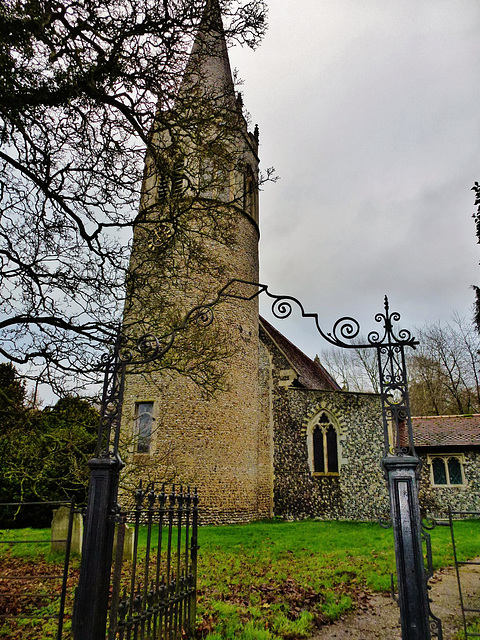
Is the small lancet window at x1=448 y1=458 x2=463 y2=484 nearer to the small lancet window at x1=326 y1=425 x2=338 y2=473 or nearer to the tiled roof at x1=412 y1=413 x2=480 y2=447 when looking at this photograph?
the tiled roof at x1=412 y1=413 x2=480 y2=447

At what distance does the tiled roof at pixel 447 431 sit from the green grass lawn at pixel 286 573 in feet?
14.1

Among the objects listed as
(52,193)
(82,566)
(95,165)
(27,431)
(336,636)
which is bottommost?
(336,636)

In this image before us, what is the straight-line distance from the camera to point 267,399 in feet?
54.0

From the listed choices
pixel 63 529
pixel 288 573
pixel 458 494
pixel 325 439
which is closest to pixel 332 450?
pixel 325 439

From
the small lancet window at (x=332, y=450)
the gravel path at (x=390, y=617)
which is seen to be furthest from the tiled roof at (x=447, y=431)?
the gravel path at (x=390, y=617)

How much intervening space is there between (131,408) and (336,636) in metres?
9.83

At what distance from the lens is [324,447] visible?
1606 centimetres

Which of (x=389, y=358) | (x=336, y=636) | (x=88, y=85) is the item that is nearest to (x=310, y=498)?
(x=336, y=636)

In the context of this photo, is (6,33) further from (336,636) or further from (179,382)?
(179,382)

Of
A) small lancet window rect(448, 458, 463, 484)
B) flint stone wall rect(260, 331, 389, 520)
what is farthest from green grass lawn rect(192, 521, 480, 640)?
small lancet window rect(448, 458, 463, 484)

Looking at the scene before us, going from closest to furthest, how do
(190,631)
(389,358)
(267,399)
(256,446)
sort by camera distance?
1. (389,358)
2. (190,631)
3. (256,446)
4. (267,399)

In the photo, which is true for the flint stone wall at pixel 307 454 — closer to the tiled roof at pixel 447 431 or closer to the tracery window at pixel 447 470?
the tracery window at pixel 447 470

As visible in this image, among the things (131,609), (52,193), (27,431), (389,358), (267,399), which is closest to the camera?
(131,609)

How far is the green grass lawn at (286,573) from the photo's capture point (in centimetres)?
504
